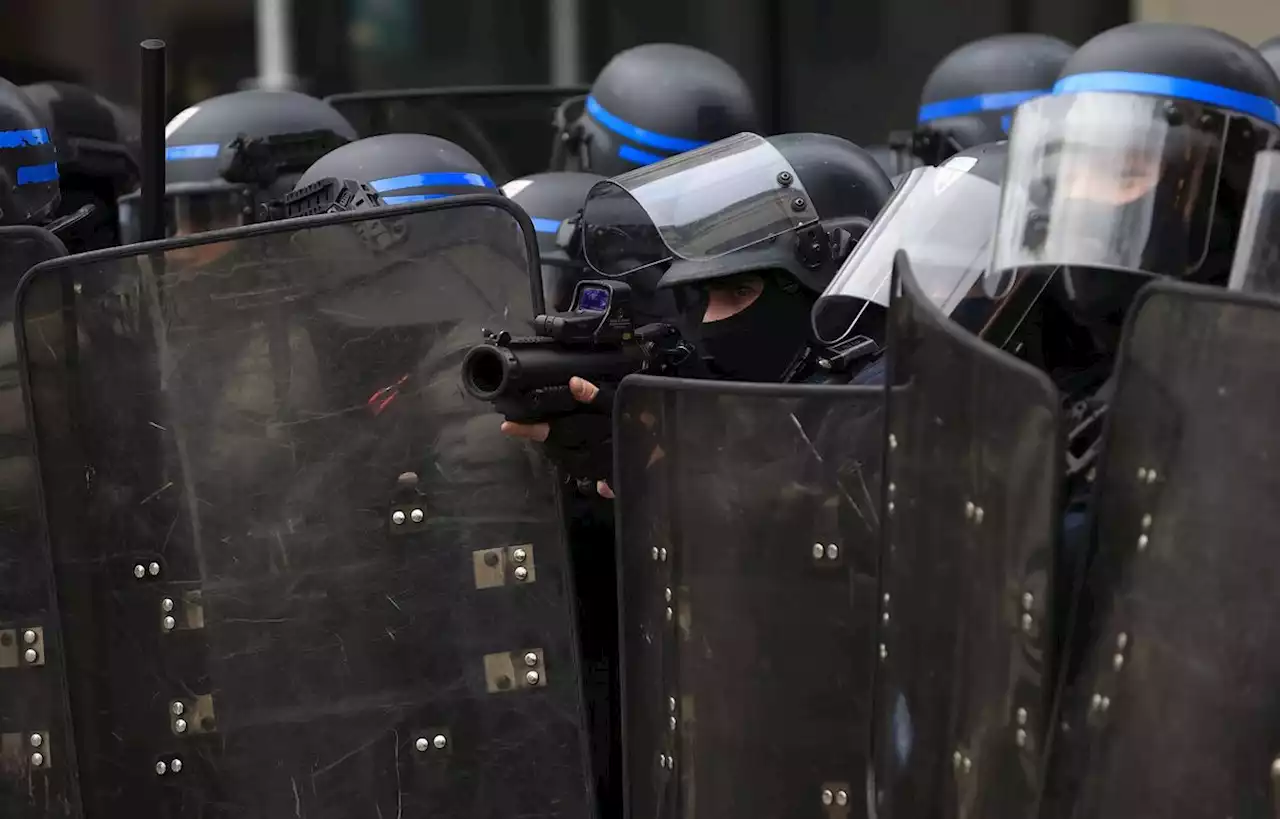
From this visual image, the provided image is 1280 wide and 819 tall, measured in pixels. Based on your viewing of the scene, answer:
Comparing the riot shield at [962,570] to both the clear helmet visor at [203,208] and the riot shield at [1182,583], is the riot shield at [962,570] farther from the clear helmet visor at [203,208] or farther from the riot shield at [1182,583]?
the clear helmet visor at [203,208]

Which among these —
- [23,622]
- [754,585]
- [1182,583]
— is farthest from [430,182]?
[1182,583]

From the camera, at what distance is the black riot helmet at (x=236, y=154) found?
13.7 feet

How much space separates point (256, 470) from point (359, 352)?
251 mm

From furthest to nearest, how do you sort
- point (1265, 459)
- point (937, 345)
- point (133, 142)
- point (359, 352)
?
point (133, 142) < point (359, 352) < point (937, 345) < point (1265, 459)

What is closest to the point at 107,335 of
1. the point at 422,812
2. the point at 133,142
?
the point at 422,812

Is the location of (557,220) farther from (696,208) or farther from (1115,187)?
(1115,187)

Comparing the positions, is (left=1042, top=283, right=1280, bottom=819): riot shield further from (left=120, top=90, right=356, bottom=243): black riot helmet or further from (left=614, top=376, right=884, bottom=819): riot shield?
(left=120, top=90, right=356, bottom=243): black riot helmet

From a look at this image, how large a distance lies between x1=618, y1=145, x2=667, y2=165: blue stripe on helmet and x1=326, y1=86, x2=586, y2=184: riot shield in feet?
3.13

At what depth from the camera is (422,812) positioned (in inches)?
102

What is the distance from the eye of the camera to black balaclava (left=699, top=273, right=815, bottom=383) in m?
2.69

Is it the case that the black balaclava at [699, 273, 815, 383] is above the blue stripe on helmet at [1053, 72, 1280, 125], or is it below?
below

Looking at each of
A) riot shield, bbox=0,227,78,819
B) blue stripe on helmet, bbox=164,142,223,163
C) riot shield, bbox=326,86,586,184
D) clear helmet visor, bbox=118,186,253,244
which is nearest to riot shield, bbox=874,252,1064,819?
riot shield, bbox=0,227,78,819

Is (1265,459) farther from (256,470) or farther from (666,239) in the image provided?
(256,470)

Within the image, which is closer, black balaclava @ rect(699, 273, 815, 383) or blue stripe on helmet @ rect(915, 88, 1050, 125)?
black balaclava @ rect(699, 273, 815, 383)
